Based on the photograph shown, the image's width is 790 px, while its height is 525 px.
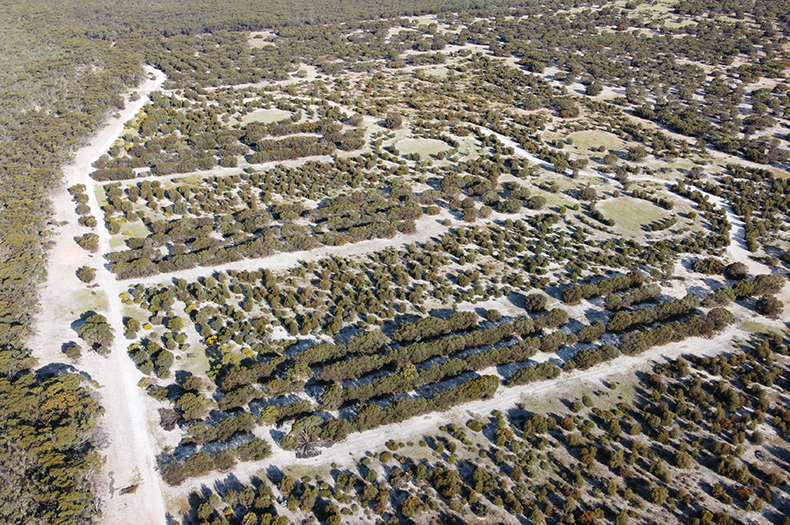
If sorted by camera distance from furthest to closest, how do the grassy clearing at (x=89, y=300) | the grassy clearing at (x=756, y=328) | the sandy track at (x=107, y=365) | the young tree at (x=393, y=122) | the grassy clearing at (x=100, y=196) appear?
the young tree at (x=393, y=122)
the grassy clearing at (x=100, y=196)
the grassy clearing at (x=89, y=300)
the grassy clearing at (x=756, y=328)
the sandy track at (x=107, y=365)

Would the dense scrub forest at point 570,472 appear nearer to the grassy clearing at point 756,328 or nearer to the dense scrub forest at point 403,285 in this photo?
the dense scrub forest at point 403,285

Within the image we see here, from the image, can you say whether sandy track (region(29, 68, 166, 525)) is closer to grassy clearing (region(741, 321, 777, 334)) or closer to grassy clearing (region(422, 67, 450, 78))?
grassy clearing (region(741, 321, 777, 334))

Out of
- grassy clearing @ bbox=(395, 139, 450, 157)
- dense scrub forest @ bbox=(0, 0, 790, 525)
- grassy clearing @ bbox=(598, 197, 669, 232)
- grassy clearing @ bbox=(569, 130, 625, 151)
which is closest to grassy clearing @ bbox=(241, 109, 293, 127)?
dense scrub forest @ bbox=(0, 0, 790, 525)

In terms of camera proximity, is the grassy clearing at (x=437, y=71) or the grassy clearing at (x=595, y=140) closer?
the grassy clearing at (x=595, y=140)

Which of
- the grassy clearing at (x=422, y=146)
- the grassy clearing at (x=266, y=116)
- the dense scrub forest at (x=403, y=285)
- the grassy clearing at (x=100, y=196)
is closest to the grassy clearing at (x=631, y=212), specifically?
the dense scrub forest at (x=403, y=285)

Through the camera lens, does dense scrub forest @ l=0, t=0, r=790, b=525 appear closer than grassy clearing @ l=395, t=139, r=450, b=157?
Yes

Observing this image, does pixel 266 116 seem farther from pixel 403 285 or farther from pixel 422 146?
pixel 403 285
